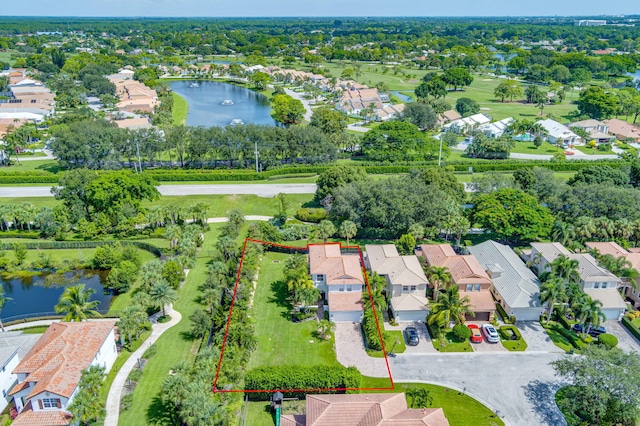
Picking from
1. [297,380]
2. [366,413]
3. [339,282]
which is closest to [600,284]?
[339,282]

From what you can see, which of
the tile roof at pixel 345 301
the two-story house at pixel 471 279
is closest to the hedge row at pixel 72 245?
the tile roof at pixel 345 301

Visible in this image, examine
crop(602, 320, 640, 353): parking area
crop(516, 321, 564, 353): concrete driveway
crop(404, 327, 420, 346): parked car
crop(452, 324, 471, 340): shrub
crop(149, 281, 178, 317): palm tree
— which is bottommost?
crop(516, 321, 564, 353): concrete driveway

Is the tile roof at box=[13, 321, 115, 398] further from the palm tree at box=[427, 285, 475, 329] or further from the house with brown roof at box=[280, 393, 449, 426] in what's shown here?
the palm tree at box=[427, 285, 475, 329]

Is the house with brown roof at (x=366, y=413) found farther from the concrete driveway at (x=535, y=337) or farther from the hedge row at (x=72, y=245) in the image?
the hedge row at (x=72, y=245)

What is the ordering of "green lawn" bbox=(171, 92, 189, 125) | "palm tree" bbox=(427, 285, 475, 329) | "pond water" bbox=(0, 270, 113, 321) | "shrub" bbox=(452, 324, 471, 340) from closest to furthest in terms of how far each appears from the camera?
1. "palm tree" bbox=(427, 285, 475, 329)
2. "shrub" bbox=(452, 324, 471, 340)
3. "pond water" bbox=(0, 270, 113, 321)
4. "green lawn" bbox=(171, 92, 189, 125)

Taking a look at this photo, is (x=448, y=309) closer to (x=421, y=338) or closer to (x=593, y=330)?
(x=421, y=338)

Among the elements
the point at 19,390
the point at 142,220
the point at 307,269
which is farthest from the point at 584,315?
the point at 142,220

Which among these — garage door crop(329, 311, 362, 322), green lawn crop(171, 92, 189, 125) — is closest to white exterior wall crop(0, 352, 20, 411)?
garage door crop(329, 311, 362, 322)

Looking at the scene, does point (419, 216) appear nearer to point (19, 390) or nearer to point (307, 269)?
point (307, 269)
